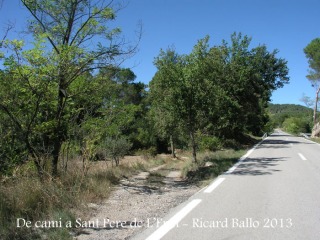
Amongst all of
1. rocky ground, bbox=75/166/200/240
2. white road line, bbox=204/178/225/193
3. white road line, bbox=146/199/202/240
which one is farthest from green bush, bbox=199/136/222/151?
white road line, bbox=146/199/202/240

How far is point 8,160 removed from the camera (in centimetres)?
816

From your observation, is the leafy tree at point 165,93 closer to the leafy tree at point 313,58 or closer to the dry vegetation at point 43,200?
the dry vegetation at point 43,200

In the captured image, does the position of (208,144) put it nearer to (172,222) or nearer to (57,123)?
(57,123)

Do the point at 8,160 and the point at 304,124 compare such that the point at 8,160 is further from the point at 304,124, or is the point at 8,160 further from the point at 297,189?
the point at 304,124

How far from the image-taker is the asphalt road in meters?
5.39

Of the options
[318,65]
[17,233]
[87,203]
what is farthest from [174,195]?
[318,65]

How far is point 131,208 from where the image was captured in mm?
7273

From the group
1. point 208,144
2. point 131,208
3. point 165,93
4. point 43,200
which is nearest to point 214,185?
point 131,208

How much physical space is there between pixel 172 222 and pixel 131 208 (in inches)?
57.3

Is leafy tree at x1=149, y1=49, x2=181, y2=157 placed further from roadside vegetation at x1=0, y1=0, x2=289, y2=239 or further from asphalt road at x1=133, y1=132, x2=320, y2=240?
asphalt road at x1=133, y1=132, x2=320, y2=240

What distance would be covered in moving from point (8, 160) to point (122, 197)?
2.77 meters

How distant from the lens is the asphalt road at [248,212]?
539 cm

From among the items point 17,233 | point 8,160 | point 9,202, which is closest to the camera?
point 17,233

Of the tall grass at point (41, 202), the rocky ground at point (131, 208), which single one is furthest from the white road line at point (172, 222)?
the tall grass at point (41, 202)
